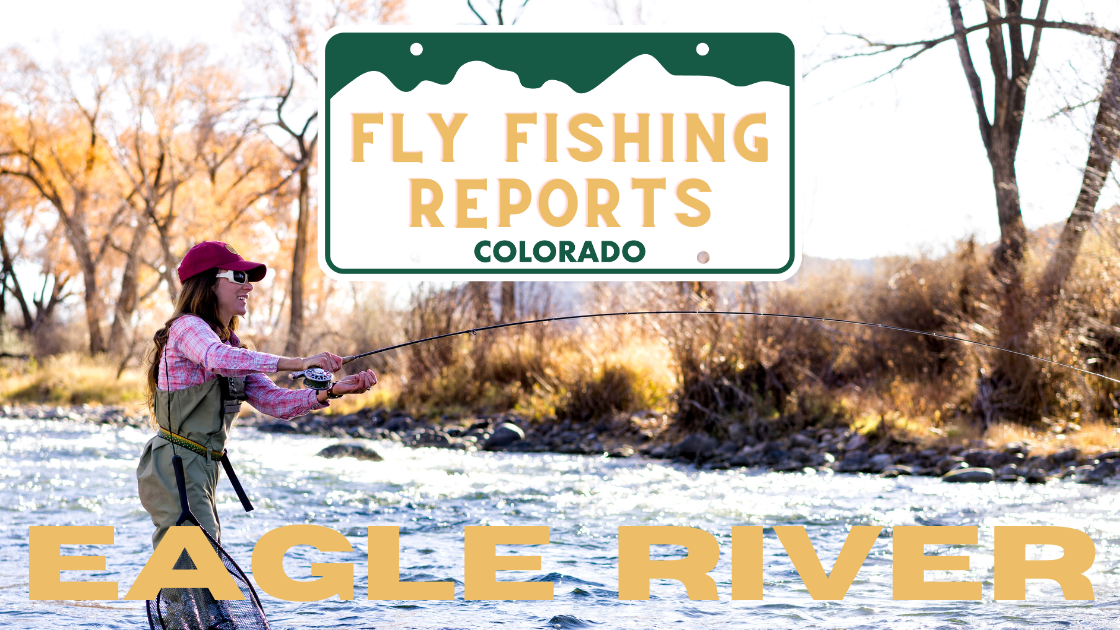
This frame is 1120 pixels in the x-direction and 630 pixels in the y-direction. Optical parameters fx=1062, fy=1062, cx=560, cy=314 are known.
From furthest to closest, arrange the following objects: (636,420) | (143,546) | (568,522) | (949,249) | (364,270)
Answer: (949,249) < (636,420) < (568,522) < (143,546) < (364,270)

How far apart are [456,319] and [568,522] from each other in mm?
7949

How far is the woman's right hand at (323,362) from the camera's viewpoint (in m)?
3.46

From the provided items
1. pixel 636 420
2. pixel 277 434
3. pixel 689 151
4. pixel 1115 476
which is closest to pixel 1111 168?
pixel 1115 476

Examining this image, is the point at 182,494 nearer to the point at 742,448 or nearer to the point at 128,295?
the point at 742,448

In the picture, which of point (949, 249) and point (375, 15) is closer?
point (949, 249)

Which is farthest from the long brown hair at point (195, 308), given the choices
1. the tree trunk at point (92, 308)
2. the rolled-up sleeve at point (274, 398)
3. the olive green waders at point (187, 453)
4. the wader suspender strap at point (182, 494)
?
the tree trunk at point (92, 308)

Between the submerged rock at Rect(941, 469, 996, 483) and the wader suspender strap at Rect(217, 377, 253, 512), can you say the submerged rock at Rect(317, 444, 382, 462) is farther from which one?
the wader suspender strap at Rect(217, 377, 253, 512)

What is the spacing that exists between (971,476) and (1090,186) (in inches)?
138

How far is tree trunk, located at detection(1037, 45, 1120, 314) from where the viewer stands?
987 centimetres

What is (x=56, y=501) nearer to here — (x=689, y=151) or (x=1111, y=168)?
(x=689, y=151)

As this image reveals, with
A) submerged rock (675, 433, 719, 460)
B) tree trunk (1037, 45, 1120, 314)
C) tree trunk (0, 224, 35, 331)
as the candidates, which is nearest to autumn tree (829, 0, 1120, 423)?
tree trunk (1037, 45, 1120, 314)

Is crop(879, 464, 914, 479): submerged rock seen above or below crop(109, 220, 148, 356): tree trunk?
below

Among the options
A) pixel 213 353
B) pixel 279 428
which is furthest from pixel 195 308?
pixel 279 428

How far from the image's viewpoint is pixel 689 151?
14.1 ft
